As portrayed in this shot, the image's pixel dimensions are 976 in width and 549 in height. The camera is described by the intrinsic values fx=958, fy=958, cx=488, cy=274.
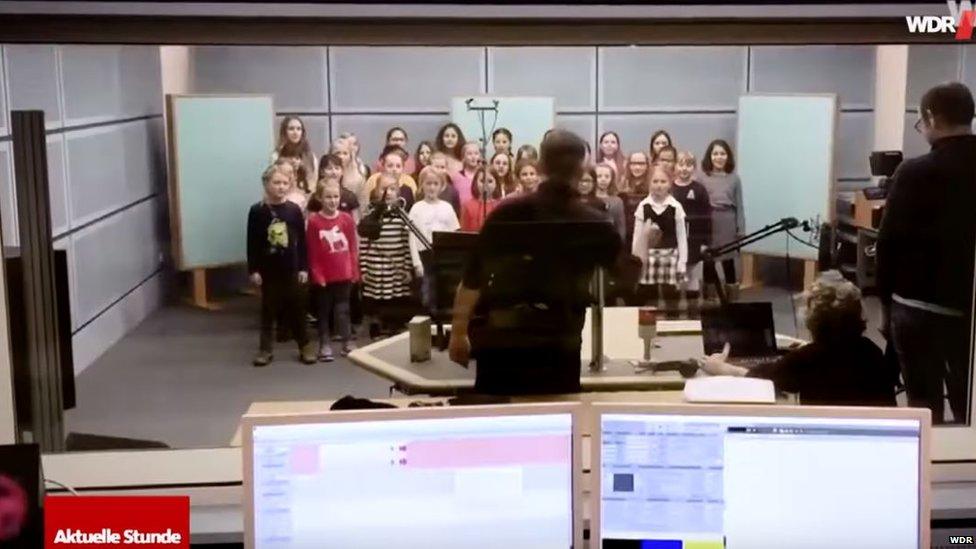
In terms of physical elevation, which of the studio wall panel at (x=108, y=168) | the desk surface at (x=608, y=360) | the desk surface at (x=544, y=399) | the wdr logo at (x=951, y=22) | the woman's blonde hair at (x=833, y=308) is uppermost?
the wdr logo at (x=951, y=22)

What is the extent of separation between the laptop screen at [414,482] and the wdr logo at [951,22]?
126cm

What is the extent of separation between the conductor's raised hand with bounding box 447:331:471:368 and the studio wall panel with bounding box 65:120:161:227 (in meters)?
1.04

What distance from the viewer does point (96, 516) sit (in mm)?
1463

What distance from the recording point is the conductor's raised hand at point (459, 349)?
9.45ft

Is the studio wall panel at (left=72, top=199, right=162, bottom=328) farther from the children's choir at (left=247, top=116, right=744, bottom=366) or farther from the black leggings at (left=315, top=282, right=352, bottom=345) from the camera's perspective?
the black leggings at (left=315, top=282, right=352, bottom=345)

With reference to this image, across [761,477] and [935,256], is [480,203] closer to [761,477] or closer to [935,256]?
[935,256]

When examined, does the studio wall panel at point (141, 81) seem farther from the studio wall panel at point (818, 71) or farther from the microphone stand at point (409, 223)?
the studio wall panel at point (818, 71)

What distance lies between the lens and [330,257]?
3.06 metres

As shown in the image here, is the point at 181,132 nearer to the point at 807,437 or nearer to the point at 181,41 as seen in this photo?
the point at 181,41

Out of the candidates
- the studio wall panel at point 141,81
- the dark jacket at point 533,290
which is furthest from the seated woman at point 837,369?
the studio wall panel at point 141,81

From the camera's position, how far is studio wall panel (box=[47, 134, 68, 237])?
8.18ft

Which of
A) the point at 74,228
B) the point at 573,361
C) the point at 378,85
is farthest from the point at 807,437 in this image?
the point at 74,228

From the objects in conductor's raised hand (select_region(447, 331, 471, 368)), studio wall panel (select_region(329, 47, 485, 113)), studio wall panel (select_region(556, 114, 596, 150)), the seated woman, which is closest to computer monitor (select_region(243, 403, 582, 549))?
studio wall panel (select_region(329, 47, 485, 113))

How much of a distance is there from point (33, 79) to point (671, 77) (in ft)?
5.61
